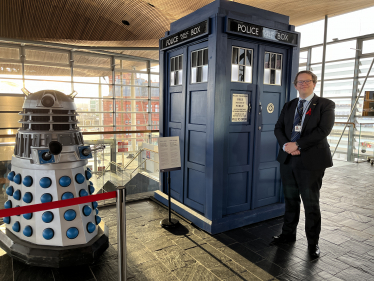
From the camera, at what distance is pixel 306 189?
8.82ft

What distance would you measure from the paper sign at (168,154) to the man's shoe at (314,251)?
1750 millimetres

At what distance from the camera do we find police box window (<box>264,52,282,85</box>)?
11.6ft

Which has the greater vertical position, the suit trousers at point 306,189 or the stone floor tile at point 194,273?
the suit trousers at point 306,189

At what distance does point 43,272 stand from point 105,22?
2.65 metres

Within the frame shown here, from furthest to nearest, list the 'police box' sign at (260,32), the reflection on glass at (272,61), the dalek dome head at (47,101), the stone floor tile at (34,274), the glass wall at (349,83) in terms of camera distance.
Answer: the glass wall at (349,83) < the reflection on glass at (272,61) < the 'police box' sign at (260,32) < the dalek dome head at (47,101) < the stone floor tile at (34,274)

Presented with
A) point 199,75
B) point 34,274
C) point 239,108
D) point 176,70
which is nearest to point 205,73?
point 199,75

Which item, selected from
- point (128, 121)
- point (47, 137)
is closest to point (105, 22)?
point (47, 137)

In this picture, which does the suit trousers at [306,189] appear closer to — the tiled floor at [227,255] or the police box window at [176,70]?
the tiled floor at [227,255]

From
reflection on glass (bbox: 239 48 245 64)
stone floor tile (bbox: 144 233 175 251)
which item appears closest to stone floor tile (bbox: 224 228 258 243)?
stone floor tile (bbox: 144 233 175 251)

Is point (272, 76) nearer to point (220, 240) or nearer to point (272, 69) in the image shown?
point (272, 69)

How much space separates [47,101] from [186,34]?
6.38 ft

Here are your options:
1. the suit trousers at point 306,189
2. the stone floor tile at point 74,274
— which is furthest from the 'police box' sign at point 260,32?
the stone floor tile at point 74,274

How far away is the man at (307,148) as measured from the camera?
2594mm

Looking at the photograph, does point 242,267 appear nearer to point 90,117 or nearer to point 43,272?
point 43,272
